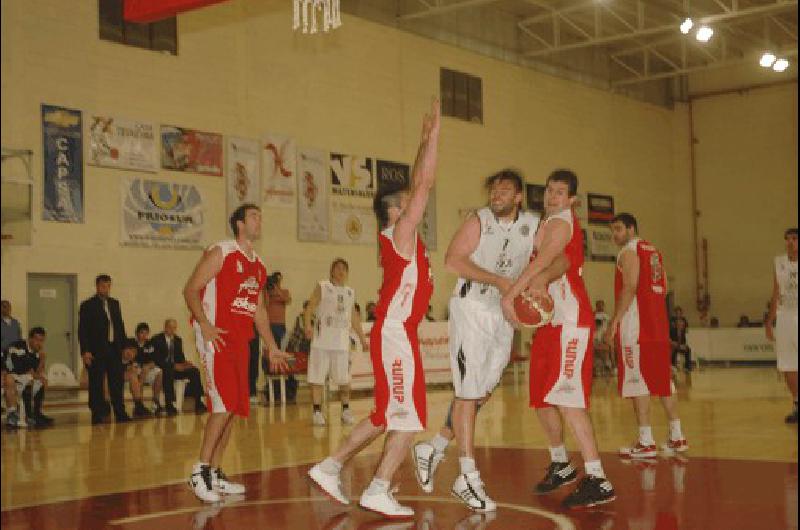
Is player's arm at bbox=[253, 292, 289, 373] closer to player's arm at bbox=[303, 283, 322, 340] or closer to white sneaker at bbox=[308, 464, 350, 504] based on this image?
white sneaker at bbox=[308, 464, 350, 504]

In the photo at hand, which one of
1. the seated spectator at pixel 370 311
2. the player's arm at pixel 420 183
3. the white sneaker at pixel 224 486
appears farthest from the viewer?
the seated spectator at pixel 370 311

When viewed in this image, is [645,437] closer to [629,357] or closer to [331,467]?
[629,357]

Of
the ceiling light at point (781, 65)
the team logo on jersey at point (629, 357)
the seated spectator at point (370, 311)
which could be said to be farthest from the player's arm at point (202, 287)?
the ceiling light at point (781, 65)

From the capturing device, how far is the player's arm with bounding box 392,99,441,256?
5484mm

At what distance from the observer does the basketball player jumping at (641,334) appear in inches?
320

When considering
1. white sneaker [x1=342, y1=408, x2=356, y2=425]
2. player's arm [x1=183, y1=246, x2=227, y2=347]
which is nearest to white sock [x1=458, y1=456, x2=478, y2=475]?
player's arm [x1=183, y1=246, x2=227, y2=347]

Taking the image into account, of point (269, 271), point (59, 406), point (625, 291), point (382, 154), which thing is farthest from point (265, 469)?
point (382, 154)

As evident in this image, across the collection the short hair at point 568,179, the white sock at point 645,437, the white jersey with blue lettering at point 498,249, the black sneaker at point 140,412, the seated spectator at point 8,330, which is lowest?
the black sneaker at point 140,412

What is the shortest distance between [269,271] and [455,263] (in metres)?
13.6

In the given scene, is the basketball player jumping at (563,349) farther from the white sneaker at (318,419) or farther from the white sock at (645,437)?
the white sneaker at (318,419)

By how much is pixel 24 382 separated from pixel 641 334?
8.67m

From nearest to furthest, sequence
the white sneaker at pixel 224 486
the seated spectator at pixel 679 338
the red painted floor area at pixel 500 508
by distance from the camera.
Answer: the red painted floor area at pixel 500 508, the white sneaker at pixel 224 486, the seated spectator at pixel 679 338

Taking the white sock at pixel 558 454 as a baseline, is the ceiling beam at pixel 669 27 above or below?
above

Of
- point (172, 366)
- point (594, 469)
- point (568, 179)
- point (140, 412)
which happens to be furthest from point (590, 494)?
point (172, 366)
